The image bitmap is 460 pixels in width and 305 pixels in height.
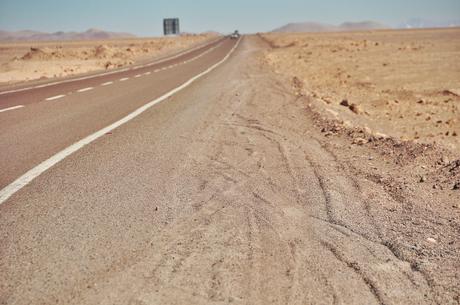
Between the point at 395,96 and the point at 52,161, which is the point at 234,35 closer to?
the point at 395,96

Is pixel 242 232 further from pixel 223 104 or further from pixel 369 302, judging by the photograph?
pixel 223 104

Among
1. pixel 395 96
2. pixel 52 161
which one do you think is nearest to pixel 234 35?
pixel 395 96

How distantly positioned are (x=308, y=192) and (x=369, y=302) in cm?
171

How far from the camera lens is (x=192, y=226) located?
3348 millimetres

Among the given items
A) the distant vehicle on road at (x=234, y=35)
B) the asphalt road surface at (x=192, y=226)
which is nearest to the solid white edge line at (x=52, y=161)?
the asphalt road surface at (x=192, y=226)

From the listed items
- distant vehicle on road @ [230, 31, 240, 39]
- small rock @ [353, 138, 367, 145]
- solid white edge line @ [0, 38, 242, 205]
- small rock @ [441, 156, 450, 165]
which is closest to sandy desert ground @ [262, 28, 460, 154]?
small rock @ [353, 138, 367, 145]

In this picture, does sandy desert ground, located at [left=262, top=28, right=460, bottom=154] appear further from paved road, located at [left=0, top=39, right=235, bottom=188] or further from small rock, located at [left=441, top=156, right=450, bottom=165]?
paved road, located at [left=0, top=39, right=235, bottom=188]

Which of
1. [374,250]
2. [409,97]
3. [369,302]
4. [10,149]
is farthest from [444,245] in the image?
[409,97]

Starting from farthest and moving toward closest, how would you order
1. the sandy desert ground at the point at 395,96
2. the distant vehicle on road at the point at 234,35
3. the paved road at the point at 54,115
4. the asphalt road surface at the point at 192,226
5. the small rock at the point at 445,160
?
the distant vehicle on road at the point at 234,35 < the sandy desert ground at the point at 395,96 < the paved road at the point at 54,115 < the small rock at the point at 445,160 < the asphalt road surface at the point at 192,226

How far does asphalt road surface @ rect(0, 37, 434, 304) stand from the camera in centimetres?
254

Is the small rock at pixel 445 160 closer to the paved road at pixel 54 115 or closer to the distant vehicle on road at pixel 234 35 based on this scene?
the paved road at pixel 54 115

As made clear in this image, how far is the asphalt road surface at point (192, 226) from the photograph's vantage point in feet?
8.34

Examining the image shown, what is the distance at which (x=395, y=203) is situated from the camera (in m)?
3.87

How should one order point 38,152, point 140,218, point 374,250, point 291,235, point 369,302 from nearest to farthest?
point 369,302, point 374,250, point 291,235, point 140,218, point 38,152
